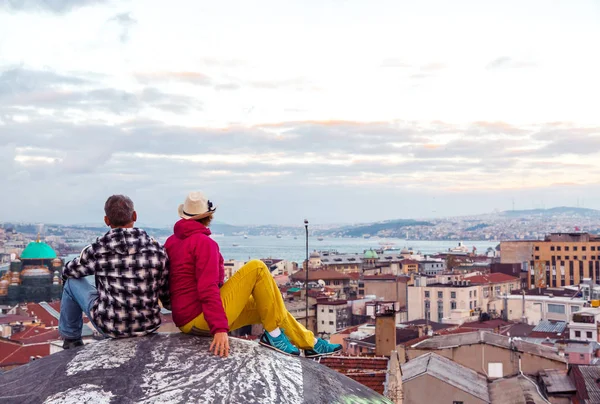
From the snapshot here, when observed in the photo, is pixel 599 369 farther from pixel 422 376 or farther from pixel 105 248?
pixel 105 248

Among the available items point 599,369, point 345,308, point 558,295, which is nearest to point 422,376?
point 599,369

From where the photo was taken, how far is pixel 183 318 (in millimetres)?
2627

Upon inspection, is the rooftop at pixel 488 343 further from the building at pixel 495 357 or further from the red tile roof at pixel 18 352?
the red tile roof at pixel 18 352

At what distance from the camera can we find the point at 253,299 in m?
2.83

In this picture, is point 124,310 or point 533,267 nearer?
point 124,310

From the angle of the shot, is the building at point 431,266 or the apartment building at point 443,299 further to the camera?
A: the building at point 431,266

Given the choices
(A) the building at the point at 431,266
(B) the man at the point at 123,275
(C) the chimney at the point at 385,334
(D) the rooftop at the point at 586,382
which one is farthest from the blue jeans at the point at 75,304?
(A) the building at the point at 431,266

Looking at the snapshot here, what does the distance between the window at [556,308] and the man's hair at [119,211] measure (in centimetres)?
3175

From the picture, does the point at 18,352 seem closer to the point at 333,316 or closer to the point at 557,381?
the point at 333,316

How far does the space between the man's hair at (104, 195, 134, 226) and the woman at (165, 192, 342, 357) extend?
176 millimetres

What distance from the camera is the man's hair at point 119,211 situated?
2.65m

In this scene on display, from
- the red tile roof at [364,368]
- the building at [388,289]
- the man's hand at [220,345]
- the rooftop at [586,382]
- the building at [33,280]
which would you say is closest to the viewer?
the man's hand at [220,345]

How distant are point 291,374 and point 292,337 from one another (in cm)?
48

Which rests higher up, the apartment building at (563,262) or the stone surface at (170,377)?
the stone surface at (170,377)
